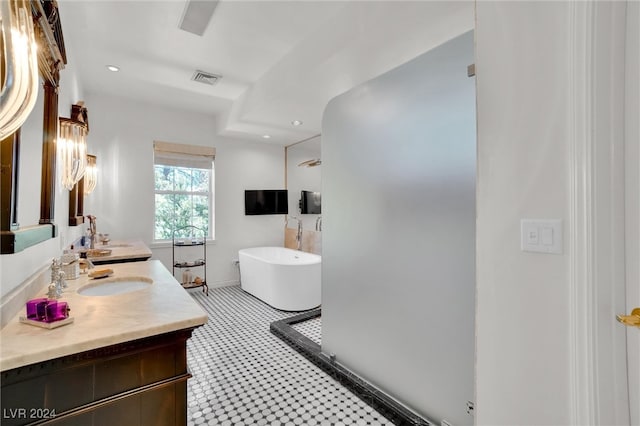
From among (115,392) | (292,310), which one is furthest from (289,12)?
(292,310)

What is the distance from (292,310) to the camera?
3.63 meters

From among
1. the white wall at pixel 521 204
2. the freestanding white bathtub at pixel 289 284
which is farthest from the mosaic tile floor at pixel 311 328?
the white wall at pixel 521 204

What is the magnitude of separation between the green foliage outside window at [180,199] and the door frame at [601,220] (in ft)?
15.5

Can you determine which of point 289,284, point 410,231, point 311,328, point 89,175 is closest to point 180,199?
point 89,175

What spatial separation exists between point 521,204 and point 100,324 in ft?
5.05

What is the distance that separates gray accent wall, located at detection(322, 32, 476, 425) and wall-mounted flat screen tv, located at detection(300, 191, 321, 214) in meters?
2.88

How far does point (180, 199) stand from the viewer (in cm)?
455

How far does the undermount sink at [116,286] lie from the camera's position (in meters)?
1.52

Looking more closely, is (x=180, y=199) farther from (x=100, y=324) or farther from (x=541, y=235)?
(x=541, y=235)

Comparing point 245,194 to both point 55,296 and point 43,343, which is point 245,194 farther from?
point 43,343

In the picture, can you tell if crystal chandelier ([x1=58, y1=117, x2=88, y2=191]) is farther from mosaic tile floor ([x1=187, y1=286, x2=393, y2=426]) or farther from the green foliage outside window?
the green foliage outside window

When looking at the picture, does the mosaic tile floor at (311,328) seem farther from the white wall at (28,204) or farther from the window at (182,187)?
the window at (182,187)

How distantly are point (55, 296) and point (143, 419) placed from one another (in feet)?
2.17

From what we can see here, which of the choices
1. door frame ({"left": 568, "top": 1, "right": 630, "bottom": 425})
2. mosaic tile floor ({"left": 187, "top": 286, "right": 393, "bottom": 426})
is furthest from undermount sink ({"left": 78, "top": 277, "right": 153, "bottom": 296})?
door frame ({"left": 568, "top": 1, "right": 630, "bottom": 425})
